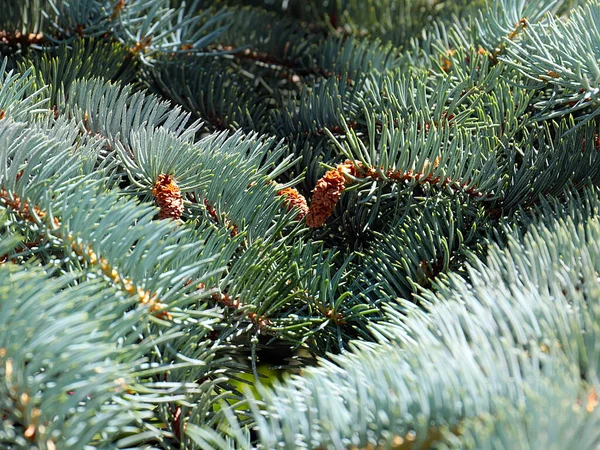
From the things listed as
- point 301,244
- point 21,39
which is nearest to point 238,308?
point 301,244

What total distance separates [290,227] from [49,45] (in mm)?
291

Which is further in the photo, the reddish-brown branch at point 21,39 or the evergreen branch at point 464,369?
the reddish-brown branch at point 21,39

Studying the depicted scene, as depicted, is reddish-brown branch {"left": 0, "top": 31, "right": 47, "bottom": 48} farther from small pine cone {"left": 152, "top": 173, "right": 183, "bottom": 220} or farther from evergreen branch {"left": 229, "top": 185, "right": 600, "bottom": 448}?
evergreen branch {"left": 229, "top": 185, "right": 600, "bottom": 448}

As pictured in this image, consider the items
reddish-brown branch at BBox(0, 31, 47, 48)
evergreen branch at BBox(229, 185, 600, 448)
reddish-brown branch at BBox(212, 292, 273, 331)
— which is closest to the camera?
evergreen branch at BBox(229, 185, 600, 448)

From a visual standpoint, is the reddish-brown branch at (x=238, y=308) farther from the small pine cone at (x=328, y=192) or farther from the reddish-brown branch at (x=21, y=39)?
the reddish-brown branch at (x=21, y=39)

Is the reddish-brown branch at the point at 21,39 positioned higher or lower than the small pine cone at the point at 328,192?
lower

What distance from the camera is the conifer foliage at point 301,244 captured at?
244 millimetres

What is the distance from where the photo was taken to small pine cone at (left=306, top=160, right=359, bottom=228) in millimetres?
375

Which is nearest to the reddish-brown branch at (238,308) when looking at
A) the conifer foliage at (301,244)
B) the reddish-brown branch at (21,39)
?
the conifer foliage at (301,244)

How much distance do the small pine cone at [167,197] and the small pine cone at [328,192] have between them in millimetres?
81

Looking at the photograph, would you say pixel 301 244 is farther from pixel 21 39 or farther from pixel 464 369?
pixel 21 39

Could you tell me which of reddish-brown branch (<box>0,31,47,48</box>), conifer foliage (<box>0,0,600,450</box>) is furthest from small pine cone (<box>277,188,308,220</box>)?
reddish-brown branch (<box>0,31,47,48</box>)

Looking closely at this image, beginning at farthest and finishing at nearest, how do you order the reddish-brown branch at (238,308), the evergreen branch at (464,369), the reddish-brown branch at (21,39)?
the reddish-brown branch at (21,39) → the reddish-brown branch at (238,308) → the evergreen branch at (464,369)

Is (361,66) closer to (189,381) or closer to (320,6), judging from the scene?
(320,6)
